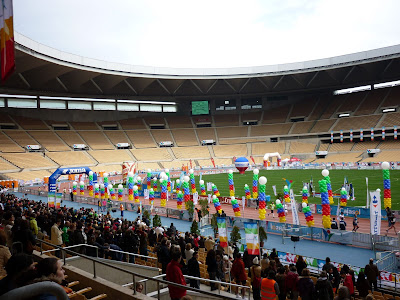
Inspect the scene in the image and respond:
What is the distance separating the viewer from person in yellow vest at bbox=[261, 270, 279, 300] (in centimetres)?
608

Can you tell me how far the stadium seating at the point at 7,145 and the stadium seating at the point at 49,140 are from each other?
4.07m

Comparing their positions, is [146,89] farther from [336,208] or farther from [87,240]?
[87,240]

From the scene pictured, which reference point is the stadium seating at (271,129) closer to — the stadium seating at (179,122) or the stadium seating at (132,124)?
the stadium seating at (179,122)

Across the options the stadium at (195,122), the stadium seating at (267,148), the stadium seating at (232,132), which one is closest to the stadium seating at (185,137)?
the stadium at (195,122)

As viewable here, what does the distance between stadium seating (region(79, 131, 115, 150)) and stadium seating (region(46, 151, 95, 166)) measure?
13.5 feet

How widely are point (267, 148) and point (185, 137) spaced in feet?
56.9

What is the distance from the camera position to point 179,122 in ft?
236

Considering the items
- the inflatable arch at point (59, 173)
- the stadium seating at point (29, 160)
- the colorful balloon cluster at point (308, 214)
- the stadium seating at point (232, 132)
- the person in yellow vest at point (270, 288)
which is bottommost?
the colorful balloon cluster at point (308, 214)

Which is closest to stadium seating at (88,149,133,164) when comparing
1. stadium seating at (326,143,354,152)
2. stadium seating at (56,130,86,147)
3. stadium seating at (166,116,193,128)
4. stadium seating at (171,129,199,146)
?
stadium seating at (56,130,86,147)

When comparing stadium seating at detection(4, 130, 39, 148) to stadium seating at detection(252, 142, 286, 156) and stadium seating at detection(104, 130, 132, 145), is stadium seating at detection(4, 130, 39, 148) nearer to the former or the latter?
stadium seating at detection(104, 130, 132, 145)

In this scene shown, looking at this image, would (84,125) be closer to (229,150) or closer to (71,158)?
(71,158)

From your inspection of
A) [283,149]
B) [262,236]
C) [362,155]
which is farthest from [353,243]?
[283,149]

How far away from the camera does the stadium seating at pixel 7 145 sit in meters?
47.4

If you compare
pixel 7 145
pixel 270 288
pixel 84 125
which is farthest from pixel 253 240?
pixel 84 125
